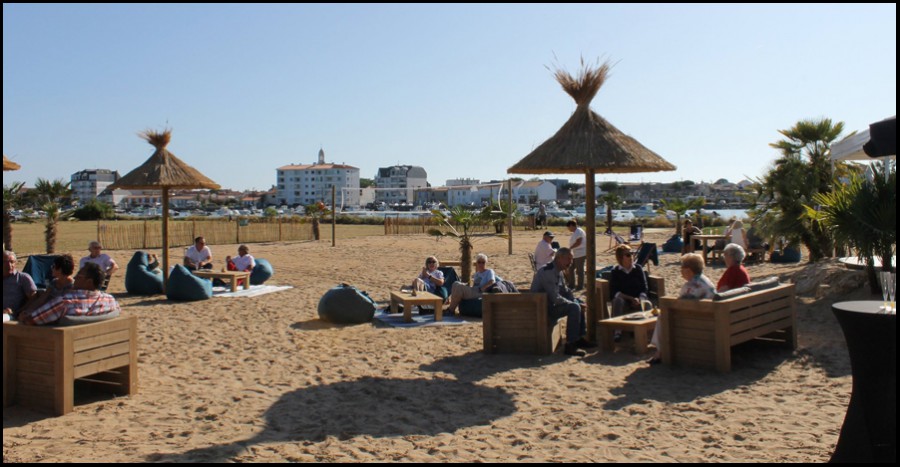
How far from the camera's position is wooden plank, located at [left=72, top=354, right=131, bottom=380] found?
16.1 feet

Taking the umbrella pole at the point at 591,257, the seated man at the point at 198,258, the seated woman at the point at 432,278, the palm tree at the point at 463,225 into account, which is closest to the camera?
the umbrella pole at the point at 591,257

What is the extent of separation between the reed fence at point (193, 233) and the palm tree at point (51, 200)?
152 cm

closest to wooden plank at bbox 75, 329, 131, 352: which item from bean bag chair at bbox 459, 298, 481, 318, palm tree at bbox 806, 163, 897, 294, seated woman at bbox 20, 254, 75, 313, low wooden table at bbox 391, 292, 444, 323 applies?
seated woman at bbox 20, 254, 75, 313

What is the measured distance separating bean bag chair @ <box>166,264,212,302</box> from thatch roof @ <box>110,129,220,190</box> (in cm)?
156

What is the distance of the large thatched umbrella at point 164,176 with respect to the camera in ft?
37.5

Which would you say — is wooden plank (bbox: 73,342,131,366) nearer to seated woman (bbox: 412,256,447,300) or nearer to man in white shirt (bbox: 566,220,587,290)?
seated woman (bbox: 412,256,447,300)

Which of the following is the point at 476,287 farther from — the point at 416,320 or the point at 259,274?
the point at 259,274

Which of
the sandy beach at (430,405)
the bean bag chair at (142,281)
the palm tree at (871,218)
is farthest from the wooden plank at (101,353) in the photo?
the bean bag chair at (142,281)

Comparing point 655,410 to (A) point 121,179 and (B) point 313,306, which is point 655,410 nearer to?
(B) point 313,306

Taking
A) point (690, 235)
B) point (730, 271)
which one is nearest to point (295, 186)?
point (690, 235)

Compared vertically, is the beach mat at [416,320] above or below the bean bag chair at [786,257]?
below

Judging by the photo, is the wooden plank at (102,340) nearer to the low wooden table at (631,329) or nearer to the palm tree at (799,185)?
the low wooden table at (631,329)

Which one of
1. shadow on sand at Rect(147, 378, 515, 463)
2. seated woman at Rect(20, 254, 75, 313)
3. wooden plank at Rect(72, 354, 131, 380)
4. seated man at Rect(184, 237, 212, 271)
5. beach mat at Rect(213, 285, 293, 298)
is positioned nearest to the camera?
shadow on sand at Rect(147, 378, 515, 463)

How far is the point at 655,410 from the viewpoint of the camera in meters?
4.95
